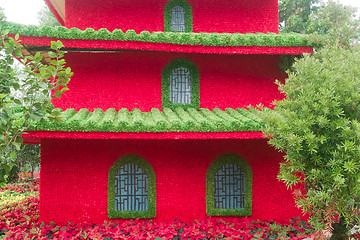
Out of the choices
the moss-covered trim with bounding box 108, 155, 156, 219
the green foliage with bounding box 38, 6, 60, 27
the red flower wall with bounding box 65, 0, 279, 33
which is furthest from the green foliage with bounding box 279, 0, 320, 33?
the green foliage with bounding box 38, 6, 60, 27

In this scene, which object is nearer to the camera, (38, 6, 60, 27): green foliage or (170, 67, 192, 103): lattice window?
(170, 67, 192, 103): lattice window

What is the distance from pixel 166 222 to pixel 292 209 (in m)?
3.84

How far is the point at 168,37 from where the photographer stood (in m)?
7.91

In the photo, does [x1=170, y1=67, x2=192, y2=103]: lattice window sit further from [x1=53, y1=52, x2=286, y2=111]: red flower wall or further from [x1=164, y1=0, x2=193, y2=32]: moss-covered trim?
[x1=164, y1=0, x2=193, y2=32]: moss-covered trim

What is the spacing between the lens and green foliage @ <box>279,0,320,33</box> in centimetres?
2116

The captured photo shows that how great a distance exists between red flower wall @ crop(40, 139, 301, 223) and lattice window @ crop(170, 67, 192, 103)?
134 centimetres

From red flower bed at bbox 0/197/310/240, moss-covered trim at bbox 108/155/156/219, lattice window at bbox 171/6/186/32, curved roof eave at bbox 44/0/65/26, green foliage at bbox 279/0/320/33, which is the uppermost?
green foliage at bbox 279/0/320/33

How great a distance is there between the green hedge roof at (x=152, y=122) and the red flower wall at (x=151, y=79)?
2.64ft

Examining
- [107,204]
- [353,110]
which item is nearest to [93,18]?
[107,204]

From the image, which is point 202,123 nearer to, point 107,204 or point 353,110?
point 353,110

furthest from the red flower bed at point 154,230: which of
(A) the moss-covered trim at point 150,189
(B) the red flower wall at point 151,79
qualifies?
(B) the red flower wall at point 151,79

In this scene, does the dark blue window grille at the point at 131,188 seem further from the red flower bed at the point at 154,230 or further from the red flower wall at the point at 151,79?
the red flower wall at the point at 151,79

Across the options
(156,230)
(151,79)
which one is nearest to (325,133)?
(156,230)

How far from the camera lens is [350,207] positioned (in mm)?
5781
